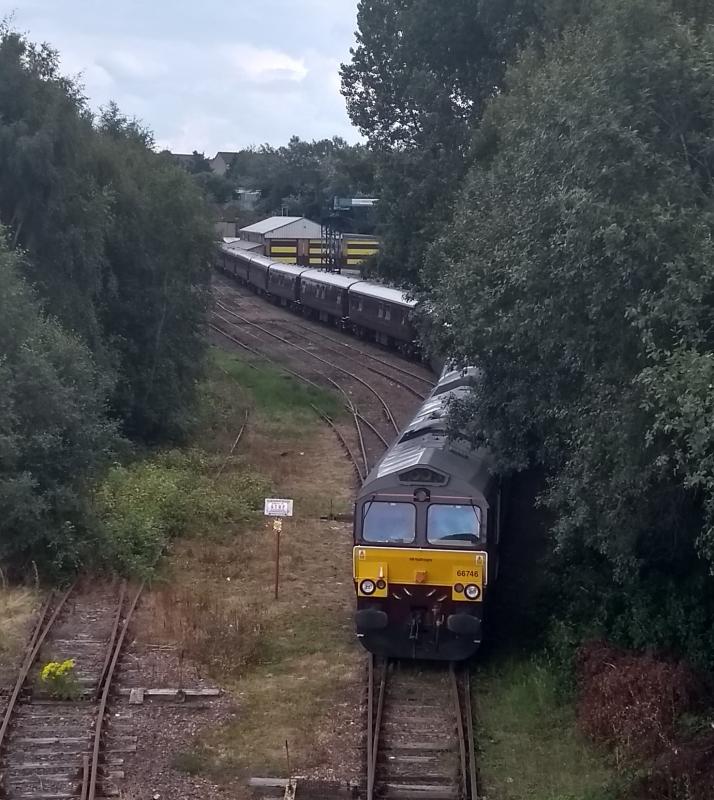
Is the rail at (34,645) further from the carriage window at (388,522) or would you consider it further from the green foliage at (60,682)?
the carriage window at (388,522)

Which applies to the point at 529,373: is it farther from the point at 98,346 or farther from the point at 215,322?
the point at 215,322

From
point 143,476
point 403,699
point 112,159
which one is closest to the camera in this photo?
point 403,699

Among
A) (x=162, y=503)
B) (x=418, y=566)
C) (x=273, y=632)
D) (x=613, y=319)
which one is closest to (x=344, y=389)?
(x=162, y=503)

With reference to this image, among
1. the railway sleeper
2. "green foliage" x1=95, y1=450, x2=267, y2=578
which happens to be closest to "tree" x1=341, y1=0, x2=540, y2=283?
"green foliage" x1=95, y1=450, x2=267, y2=578

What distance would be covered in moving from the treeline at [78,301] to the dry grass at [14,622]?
83 cm

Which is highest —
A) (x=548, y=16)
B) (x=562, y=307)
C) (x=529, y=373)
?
(x=548, y=16)

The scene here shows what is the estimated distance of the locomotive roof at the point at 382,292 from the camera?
3742 cm

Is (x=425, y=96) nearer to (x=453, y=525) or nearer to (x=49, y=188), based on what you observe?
(x=49, y=188)

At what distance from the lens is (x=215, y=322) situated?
48562 mm

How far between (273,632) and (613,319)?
6.62m

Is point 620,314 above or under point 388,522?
above

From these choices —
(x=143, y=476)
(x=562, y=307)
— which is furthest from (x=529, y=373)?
(x=143, y=476)

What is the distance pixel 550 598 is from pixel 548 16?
13797mm

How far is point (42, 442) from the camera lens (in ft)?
51.9
